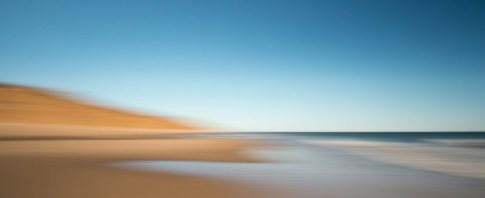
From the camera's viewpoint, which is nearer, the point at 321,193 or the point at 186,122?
the point at 321,193

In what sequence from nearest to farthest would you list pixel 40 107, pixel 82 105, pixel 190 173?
pixel 190 173 → pixel 40 107 → pixel 82 105

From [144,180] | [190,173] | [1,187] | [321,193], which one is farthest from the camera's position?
[190,173]

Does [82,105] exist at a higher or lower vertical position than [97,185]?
higher

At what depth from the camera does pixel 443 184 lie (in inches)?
284

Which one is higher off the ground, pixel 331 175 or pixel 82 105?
pixel 82 105

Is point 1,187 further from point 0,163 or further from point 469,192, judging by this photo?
point 469,192

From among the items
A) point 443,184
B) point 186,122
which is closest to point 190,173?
point 443,184

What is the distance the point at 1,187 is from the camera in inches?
221

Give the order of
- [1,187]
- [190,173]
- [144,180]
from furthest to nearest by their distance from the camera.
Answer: [190,173], [144,180], [1,187]

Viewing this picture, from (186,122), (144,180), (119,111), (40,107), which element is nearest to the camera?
(144,180)

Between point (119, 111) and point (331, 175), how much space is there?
91358 millimetres

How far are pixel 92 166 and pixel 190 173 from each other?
246cm

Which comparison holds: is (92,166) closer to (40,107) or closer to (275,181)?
(275,181)

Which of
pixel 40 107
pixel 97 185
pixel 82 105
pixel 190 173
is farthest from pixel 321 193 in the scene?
pixel 82 105
